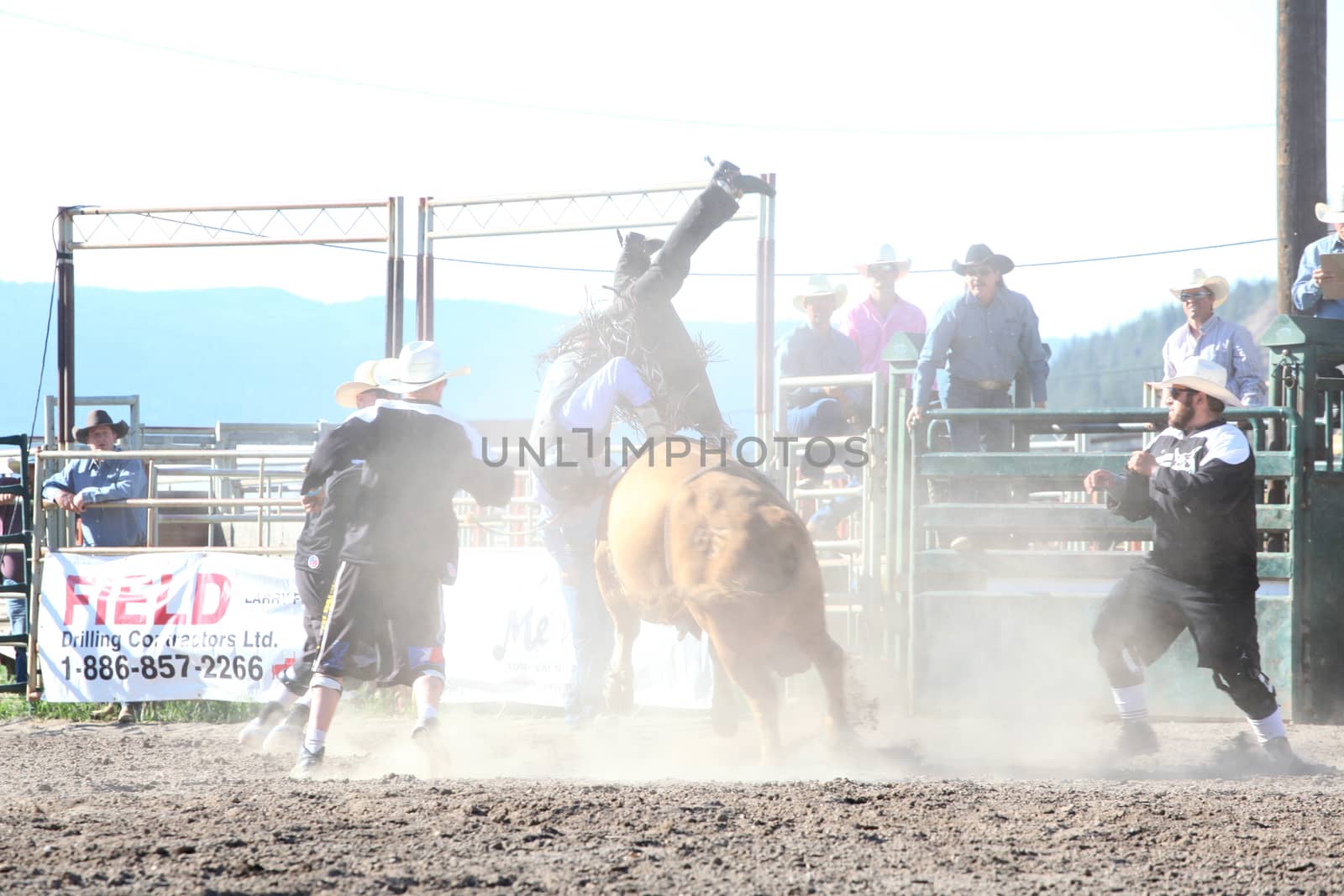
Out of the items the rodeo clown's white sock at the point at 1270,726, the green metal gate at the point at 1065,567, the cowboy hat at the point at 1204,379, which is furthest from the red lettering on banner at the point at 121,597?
the rodeo clown's white sock at the point at 1270,726

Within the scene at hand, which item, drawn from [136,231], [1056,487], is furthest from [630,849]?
[136,231]

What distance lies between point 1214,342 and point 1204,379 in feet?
7.11

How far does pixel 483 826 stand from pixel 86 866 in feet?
3.46

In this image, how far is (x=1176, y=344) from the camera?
7.91 metres

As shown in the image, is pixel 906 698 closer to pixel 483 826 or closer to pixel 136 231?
pixel 483 826

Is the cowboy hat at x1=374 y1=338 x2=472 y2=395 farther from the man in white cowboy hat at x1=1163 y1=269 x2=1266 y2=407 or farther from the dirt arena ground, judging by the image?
the man in white cowboy hat at x1=1163 y1=269 x2=1266 y2=407

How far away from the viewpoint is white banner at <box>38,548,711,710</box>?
26.7 ft

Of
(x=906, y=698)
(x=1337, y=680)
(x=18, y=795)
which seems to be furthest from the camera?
(x=906, y=698)

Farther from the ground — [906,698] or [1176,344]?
[1176,344]

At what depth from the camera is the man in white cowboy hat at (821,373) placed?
8.26 m

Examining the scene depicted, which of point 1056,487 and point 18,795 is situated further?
point 1056,487

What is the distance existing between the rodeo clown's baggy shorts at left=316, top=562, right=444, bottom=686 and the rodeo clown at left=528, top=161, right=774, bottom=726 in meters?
1.03

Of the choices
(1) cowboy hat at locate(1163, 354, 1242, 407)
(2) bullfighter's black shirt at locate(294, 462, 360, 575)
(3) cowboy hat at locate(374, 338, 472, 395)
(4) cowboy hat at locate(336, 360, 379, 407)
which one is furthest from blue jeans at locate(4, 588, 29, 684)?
(1) cowboy hat at locate(1163, 354, 1242, 407)

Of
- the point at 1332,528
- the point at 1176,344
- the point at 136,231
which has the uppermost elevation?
the point at 136,231
